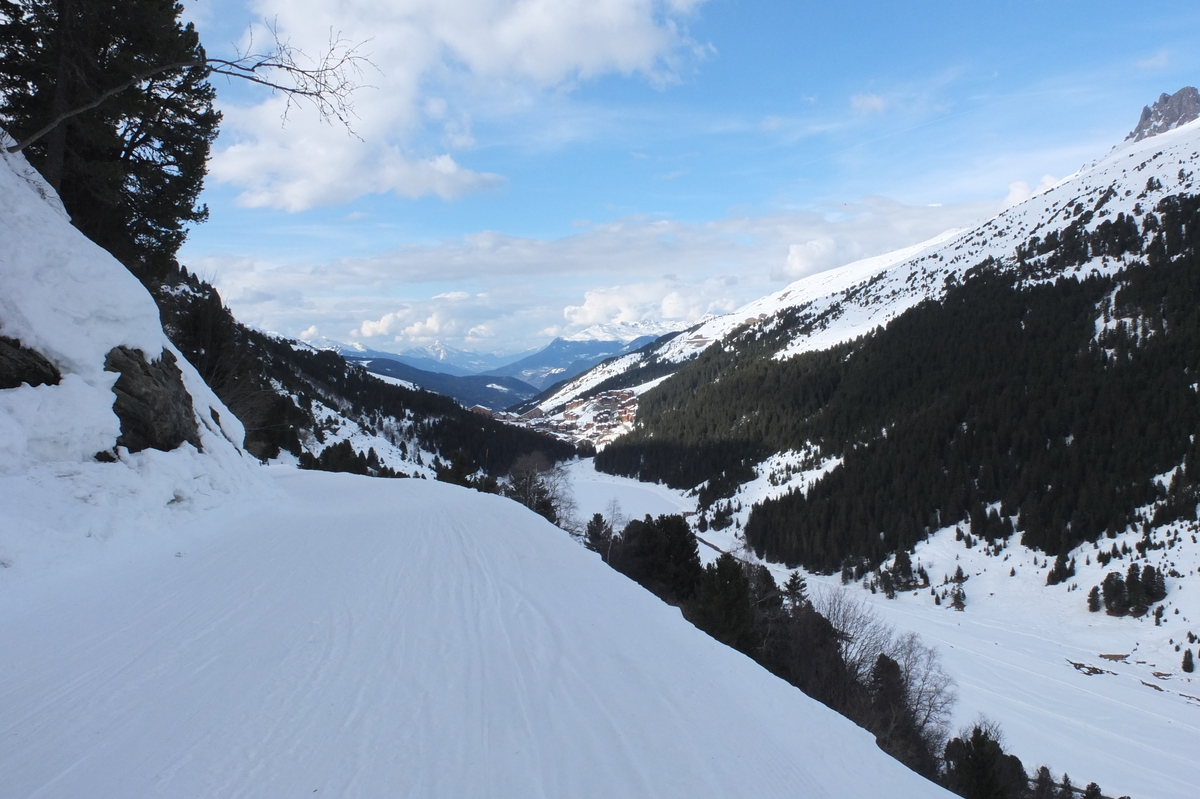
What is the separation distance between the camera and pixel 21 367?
24.0ft

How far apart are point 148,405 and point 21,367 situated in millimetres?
1729

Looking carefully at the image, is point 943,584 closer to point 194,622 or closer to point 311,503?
point 311,503

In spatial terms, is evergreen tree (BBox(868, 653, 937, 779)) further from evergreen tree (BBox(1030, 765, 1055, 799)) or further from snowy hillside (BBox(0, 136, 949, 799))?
snowy hillside (BBox(0, 136, 949, 799))

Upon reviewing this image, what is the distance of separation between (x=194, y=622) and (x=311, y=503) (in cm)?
850

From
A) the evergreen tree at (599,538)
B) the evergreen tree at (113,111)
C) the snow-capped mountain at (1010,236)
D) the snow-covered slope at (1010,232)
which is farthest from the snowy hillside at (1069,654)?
the snow-covered slope at (1010,232)

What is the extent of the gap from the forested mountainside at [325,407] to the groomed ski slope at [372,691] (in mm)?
16064

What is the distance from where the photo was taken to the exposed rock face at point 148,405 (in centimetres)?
850

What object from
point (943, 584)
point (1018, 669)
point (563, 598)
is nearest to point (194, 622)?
point (563, 598)

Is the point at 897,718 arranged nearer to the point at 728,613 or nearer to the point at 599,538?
the point at 728,613

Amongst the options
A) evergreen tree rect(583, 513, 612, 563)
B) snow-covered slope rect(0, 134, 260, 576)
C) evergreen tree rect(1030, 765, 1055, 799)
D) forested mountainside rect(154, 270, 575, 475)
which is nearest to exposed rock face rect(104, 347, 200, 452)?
snow-covered slope rect(0, 134, 260, 576)

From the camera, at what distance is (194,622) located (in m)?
5.05

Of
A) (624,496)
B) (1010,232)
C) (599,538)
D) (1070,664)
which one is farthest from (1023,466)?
(1010,232)

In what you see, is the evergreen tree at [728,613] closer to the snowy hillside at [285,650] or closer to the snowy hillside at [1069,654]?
the snowy hillside at [285,650]

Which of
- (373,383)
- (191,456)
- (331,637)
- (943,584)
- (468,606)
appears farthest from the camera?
(373,383)
